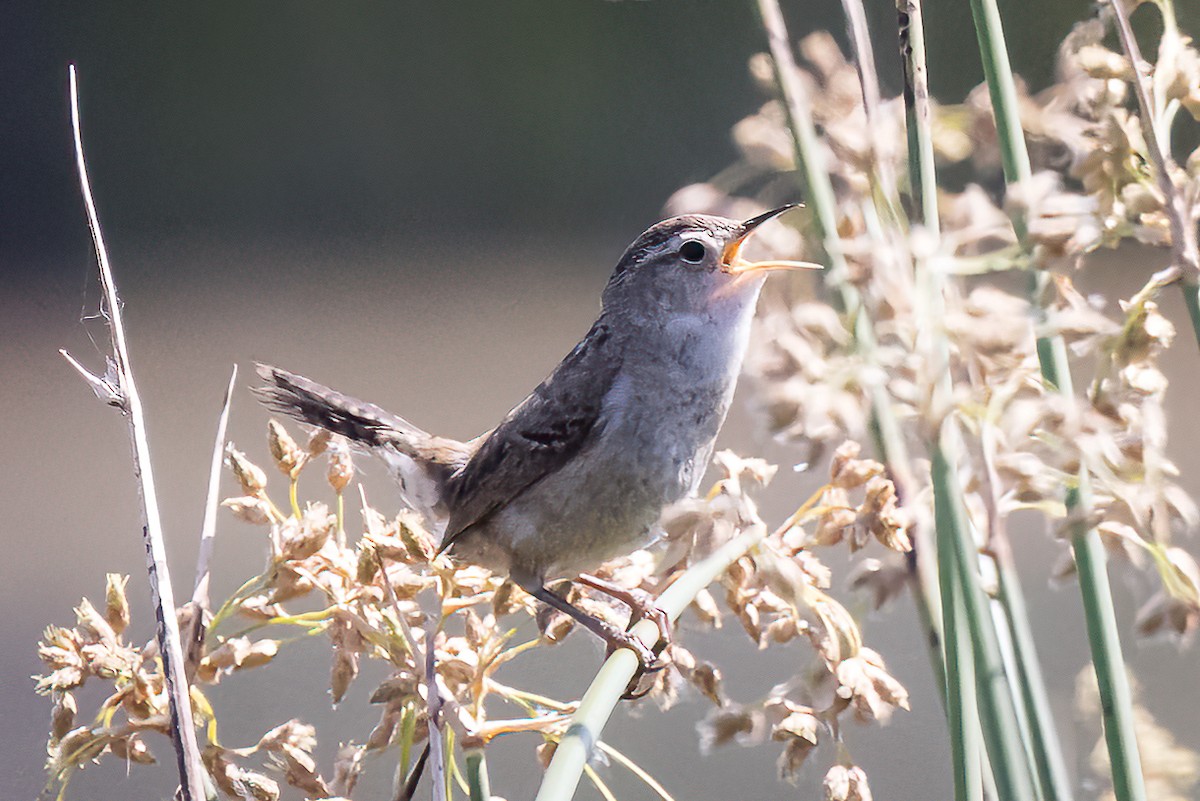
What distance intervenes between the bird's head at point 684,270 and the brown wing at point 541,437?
0.05m

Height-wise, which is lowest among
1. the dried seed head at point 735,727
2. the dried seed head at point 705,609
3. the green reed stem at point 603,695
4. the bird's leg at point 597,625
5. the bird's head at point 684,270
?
the bird's leg at point 597,625

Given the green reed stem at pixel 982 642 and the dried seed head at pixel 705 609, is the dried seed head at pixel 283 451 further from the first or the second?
the green reed stem at pixel 982 642

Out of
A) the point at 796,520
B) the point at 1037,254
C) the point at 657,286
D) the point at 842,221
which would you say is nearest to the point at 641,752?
the point at 657,286

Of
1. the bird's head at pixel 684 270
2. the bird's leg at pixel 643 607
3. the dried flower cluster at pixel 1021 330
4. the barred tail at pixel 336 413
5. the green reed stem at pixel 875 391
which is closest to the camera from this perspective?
the dried flower cluster at pixel 1021 330

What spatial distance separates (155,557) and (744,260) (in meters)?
0.52

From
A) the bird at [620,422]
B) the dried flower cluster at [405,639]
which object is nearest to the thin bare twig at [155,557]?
the dried flower cluster at [405,639]

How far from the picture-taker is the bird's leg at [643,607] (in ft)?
1.81

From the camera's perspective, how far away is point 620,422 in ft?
2.86

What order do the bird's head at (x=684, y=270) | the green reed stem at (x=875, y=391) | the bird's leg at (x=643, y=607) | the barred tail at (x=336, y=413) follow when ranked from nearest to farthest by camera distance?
the green reed stem at (x=875, y=391) → the bird's leg at (x=643, y=607) → the bird's head at (x=684, y=270) → the barred tail at (x=336, y=413)

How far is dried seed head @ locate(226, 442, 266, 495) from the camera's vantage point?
60cm

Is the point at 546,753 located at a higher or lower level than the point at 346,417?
lower

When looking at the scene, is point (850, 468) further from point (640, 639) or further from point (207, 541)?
point (207, 541)

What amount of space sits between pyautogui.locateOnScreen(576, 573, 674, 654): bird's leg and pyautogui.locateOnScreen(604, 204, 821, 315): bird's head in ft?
0.80

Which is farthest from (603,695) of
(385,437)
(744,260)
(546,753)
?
(385,437)
